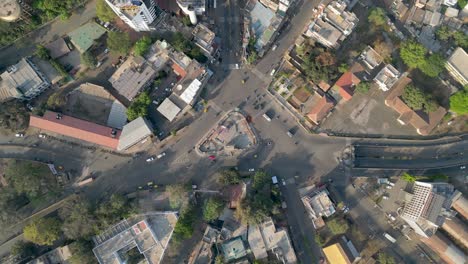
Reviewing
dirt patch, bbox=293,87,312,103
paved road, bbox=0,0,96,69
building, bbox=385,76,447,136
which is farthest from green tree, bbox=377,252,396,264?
paved road, bbox=0,0,96,69

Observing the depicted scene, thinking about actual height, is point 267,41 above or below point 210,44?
above

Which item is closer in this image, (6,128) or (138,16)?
(138,16)

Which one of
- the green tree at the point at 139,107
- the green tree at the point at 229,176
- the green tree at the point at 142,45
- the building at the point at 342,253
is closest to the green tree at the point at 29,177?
the green tree at the point at 139,107

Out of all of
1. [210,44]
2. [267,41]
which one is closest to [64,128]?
Result: [210,44]

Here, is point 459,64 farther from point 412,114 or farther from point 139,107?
point 139,107

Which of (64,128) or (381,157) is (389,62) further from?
(64,128)

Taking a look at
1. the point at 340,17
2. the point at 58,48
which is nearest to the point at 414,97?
the point at 340,17
